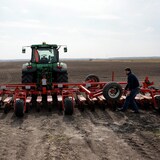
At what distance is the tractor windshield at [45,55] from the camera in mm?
10641

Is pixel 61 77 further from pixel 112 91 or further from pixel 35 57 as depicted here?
pixel 112 91

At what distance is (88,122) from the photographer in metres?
6.70

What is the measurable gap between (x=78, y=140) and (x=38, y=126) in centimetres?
150

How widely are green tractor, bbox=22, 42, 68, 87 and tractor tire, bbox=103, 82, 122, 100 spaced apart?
2.43 metres

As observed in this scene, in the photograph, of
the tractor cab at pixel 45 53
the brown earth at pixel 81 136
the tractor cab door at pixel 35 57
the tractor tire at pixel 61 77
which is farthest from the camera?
the tractor cab at pixel 45 53

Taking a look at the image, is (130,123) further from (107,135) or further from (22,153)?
(22,153)

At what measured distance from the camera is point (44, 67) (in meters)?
9.89

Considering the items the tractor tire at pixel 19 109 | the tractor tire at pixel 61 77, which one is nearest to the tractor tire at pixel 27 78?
the tractor tire at pixel 61 77

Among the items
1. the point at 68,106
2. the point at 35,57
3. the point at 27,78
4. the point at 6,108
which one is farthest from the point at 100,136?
the point at 35,57

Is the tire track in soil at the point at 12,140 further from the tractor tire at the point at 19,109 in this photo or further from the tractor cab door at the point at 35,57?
the tractor cab door at the point at 35,57

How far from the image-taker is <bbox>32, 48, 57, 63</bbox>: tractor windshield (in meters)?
10.6

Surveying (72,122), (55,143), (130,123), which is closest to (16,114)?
(72,122)

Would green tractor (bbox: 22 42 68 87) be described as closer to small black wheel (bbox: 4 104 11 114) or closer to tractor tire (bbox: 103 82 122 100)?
small black wheel (bbox: 4 104 11 114)

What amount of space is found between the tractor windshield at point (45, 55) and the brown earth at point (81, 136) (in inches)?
134
